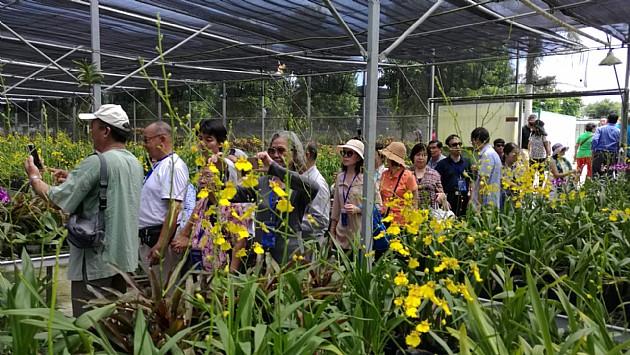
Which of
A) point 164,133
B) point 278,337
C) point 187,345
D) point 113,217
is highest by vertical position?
point 164,133

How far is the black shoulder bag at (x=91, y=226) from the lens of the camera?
2.00m

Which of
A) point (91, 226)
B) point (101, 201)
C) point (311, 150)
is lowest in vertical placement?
point (91, 226)

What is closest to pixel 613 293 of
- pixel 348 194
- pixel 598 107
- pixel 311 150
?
pixel 348 194

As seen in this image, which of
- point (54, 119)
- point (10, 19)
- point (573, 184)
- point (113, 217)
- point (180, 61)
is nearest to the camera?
point (113, 217)

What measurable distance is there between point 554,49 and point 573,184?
4159mm

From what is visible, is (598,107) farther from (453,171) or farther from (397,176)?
(397,176)

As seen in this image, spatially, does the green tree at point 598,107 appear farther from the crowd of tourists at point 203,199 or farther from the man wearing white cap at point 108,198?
the man wearing white cap at point 108,198

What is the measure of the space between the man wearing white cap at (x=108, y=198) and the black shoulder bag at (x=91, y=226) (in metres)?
0.02

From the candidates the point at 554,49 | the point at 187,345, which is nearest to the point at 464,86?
the point at 554,49

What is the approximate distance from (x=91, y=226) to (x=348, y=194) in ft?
4.89

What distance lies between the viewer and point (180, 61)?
9.66 metres

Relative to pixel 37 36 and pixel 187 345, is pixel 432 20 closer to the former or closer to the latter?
pixel 187 345

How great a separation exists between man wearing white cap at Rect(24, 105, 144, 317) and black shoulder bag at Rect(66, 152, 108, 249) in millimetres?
16

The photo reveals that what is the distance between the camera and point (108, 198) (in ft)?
6.81
